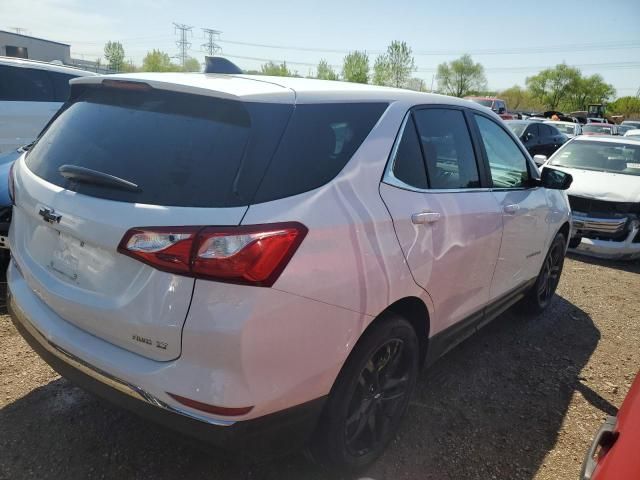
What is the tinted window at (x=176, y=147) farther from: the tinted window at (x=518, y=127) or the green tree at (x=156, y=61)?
the green tree at (x=156, y=61)

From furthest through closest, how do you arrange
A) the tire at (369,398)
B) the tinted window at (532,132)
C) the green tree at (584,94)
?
the green tree at (584,94), the tinted window at (532,132), the tire at (369,398)

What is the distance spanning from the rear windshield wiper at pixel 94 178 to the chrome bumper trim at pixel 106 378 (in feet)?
2.24

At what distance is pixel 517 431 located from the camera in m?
2.92

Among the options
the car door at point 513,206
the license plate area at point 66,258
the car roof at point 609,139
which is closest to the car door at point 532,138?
the car roof at point 609,139

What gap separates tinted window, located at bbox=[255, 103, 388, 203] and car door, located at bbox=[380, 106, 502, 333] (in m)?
0.25

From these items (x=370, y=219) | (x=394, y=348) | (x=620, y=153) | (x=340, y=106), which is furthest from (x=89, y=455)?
(x=620, y=153)

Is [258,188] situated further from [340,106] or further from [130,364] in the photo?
[130,364]

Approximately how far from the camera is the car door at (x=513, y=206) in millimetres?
3352

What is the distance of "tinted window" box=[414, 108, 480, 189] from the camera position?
2.67 meters

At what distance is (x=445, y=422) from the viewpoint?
9.58ft

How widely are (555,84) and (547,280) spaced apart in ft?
299

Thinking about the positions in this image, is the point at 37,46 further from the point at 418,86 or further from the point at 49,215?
the point at 49,215

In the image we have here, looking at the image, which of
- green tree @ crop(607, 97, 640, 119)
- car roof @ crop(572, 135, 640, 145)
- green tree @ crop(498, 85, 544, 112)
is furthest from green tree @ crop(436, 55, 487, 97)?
car roof @ crop(572, 135, 640, 145)

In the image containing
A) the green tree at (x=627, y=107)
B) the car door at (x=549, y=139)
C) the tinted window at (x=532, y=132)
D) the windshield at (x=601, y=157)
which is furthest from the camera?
the green tree at (x=627, y=107)
